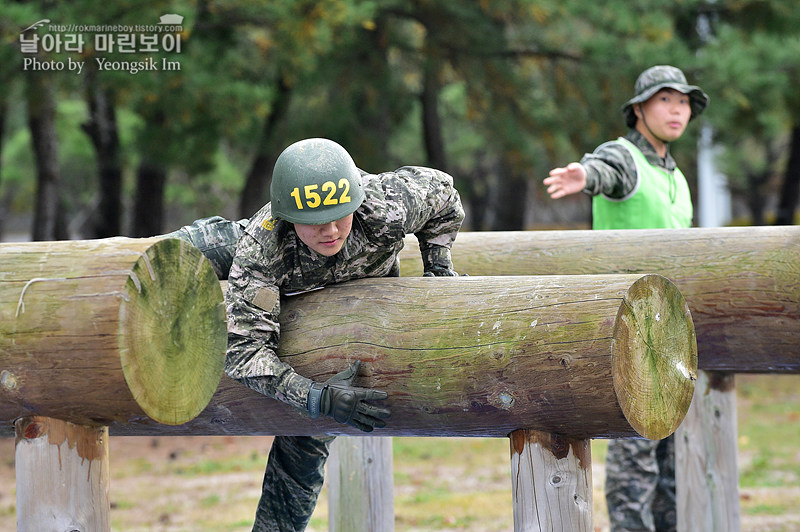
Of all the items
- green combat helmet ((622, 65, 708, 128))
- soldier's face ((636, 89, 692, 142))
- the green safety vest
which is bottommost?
the green safety vest

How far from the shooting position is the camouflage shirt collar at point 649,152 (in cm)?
482

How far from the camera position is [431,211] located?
11.3 feet

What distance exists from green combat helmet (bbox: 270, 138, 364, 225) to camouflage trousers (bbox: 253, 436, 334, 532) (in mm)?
1103

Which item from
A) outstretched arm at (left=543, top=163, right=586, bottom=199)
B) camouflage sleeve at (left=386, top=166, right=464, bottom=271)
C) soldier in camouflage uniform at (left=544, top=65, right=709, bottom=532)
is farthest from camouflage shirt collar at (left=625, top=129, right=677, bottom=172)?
camouflage sleeve at (left=386, top=166, right=464, bottom=271)

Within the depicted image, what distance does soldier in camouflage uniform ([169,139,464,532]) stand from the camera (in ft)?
9.30

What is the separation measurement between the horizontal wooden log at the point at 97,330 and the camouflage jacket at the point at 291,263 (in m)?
0.18

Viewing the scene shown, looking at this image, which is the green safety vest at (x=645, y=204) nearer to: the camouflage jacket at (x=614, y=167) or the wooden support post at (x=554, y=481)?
the camouflage jacket at (x=614, y=167)

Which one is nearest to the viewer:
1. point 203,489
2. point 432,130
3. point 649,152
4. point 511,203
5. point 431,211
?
point 431,211

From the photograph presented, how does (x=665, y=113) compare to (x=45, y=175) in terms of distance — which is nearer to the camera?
(x=665, y=113)

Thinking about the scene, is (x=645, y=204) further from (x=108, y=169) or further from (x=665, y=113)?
(x=108, y=169)

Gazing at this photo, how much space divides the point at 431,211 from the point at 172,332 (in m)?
1.10

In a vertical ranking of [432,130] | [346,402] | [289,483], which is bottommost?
[289,483]

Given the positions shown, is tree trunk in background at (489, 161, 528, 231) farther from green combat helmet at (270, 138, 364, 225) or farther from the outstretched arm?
green combat helmet at (270, 138, 364, 225)

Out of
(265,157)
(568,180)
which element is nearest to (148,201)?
(265,157)
